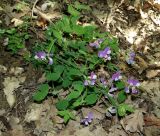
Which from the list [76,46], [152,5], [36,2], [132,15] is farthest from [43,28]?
[152,5]

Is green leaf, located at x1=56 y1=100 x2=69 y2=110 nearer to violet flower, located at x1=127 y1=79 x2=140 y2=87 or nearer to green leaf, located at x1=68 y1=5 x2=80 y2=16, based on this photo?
violet flower, located at x1=127 y1=79 x2=140 y2=87

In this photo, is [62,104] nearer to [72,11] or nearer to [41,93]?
[41,93]

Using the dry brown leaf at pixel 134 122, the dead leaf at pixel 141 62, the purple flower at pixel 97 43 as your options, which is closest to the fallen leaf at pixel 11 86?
the purple flower at pixel 97 43

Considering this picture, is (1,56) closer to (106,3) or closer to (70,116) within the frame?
(70,116)

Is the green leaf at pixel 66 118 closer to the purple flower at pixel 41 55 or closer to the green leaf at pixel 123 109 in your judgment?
the green leaf at pixel 123 109

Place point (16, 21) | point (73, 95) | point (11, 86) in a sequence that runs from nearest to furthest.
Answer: point (73, 95), point (11, 86), point (16, 21)

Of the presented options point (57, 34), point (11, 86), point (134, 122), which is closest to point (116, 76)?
point (134, 122)

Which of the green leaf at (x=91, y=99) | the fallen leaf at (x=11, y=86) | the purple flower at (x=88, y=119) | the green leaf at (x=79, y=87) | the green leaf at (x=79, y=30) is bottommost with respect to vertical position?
the fallen leaf at (x=11, y=86)

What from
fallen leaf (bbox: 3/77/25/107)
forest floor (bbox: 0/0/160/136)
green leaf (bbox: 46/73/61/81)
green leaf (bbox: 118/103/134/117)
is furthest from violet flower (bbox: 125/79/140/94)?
fallen leaf (bbox: 3/77/25/107)
